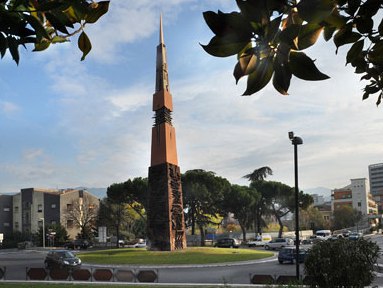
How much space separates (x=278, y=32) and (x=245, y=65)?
16 centimetres

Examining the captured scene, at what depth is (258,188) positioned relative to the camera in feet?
251

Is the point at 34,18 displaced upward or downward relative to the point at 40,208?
upward

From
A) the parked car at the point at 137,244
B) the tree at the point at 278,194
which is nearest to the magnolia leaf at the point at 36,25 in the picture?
the parked car at the point at 137,244

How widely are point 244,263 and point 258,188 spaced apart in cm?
4249

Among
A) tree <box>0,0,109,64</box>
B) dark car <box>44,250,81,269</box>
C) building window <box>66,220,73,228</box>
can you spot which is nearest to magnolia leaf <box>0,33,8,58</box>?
tree <box>0,0,109,64</box>

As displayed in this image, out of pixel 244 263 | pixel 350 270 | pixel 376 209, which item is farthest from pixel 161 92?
pixel 376 209

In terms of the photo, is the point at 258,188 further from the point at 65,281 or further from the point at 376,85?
the point at 376,85

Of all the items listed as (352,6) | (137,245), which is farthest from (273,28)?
(137,245)

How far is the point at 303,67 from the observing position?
136 cm

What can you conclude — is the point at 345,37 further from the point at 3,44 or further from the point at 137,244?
the point at 137,244

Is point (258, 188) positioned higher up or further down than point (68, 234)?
higher up

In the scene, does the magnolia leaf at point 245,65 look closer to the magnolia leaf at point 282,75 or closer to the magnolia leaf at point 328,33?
the magnolia leaf at point 282,75

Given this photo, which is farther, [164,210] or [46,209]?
[46,209]

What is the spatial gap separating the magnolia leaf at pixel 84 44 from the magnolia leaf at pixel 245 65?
0.71 metres
